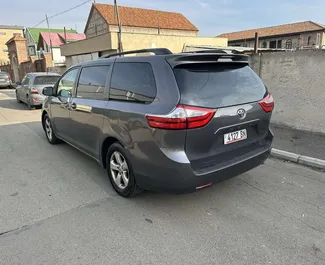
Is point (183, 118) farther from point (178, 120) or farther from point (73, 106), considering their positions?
point (73, 106)

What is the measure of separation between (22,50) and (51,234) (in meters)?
32.7

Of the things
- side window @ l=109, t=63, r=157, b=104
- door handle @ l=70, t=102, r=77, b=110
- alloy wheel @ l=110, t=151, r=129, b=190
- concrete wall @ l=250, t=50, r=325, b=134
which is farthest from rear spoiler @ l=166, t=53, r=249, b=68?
concrete wall @ l=250, t=50, r=325, b=134

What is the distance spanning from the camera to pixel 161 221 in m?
2.84

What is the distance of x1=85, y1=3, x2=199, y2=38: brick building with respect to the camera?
3475cm

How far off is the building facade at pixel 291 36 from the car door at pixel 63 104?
38.5m

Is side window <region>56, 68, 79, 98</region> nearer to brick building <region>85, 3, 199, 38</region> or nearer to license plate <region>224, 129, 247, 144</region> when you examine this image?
license plate <region>224, 129, 247, 144</region>

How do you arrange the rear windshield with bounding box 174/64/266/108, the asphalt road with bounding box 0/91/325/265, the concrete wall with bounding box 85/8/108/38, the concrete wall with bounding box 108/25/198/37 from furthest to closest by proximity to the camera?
the concrete wall with bounding box 85/8/108/38 → the concrete wall with bounding box 108/25/198/37 → the rear windshield with bounding box 174/64/266/108 → the asphalt road with bounding box 0/91/325/265

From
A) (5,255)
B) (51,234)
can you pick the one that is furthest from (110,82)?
(5,255)

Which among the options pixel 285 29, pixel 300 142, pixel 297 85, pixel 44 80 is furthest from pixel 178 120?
pixel 285 29

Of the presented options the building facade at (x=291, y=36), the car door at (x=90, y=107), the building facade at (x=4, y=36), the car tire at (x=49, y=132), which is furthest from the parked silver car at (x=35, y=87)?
the building facade at (x=4, y=36)

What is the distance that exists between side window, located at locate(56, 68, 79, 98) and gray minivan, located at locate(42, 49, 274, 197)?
1.00m

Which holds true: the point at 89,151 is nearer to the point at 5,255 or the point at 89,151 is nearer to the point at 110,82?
the point at 110,82

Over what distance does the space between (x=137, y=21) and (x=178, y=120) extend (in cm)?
3704

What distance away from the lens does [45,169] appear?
171 inches
